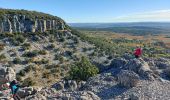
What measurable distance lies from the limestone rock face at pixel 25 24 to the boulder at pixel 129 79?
4801cm

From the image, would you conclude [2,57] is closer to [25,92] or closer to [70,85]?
[25,92]

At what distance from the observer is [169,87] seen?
84.8ft

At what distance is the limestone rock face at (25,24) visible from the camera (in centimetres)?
7150

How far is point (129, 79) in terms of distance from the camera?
26047 millimetres

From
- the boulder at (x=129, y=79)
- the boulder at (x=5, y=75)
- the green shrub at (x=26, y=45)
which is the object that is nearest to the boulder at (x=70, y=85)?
the boulder at (x=129, y=79)

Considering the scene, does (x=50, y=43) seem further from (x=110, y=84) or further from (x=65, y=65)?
(x=110, y=84)

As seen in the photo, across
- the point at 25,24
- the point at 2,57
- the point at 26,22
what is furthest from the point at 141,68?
the point at 26,22

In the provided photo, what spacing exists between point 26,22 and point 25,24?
0.52 m

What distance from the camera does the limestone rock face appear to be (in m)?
71.5

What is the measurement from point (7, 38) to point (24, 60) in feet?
29.2

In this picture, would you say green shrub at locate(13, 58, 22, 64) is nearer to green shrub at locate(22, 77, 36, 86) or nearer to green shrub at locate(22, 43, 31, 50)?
green shrub at locate(22, 43, 31, 50)

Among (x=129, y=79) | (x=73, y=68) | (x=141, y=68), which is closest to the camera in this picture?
(x=129, y=79)

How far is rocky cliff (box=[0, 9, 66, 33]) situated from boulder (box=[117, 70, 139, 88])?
158 ft

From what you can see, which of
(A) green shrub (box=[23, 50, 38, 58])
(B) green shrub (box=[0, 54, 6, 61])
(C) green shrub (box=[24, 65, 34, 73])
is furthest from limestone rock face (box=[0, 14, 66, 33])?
(C) green shrub (box=[24, 65, 34, 73])
